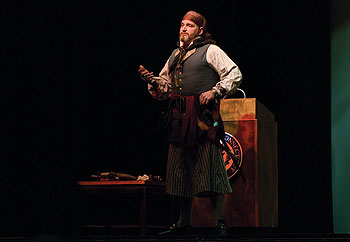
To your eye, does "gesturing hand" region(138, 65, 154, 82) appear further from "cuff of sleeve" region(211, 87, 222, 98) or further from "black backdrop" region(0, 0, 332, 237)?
"black backdrop" region(0, 0, 332, 237)

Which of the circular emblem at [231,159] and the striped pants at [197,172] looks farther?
the circular emblem at [231,159]

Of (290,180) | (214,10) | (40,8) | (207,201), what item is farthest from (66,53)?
(290,180)

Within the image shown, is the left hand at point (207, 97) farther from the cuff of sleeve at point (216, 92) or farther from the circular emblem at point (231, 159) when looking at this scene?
the circular emblem at point (231, 159)

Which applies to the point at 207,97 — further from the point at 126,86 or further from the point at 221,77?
the point at 126,86

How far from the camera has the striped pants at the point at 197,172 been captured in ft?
9.83

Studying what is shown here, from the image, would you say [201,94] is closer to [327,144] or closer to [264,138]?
[264,138]

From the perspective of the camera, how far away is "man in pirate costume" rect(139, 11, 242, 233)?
302 centimetres

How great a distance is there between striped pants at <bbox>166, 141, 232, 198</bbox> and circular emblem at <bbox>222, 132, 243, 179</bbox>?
469mm

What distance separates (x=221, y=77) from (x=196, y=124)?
0.98ft

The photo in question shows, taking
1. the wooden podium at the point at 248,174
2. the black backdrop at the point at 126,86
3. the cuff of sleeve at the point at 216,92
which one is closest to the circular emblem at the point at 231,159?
the wooden podium at the point at 248,174

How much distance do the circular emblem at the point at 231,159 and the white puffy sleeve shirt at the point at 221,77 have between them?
55 cm

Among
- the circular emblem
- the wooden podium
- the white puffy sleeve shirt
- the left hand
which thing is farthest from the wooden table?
the left hand

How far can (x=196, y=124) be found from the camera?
10.0 ft

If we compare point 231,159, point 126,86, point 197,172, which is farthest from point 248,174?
point 126,86
